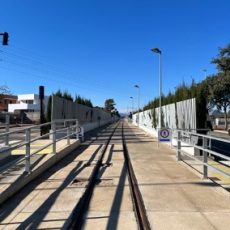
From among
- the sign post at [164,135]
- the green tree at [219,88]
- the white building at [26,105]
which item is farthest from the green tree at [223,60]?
the white building at [26,105]

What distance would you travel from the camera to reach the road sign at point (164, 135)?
58.3ft

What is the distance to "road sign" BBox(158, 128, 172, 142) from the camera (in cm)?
1777

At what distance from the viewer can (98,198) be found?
756cm

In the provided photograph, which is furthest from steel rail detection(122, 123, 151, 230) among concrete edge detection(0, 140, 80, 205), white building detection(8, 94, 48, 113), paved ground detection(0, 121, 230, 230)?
white building detection(8, 94, 48, 113)

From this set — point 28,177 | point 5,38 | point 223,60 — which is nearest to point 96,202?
point 28,177

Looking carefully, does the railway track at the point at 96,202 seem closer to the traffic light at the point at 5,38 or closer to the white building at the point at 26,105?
the traffic light at the point at 5,38

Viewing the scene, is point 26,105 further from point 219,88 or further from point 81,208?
point 81,208

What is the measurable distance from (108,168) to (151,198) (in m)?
4.04

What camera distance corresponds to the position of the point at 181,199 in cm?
740

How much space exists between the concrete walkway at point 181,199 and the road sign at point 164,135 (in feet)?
20.0

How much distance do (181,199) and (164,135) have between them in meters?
10.6

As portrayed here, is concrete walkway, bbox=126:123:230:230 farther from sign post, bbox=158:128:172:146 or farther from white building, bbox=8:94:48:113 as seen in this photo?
white building, bbox=8:94:48:113

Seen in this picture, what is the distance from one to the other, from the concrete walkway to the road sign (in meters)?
6.08

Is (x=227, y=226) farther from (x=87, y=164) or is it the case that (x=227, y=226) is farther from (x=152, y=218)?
(x=87, y=164)
